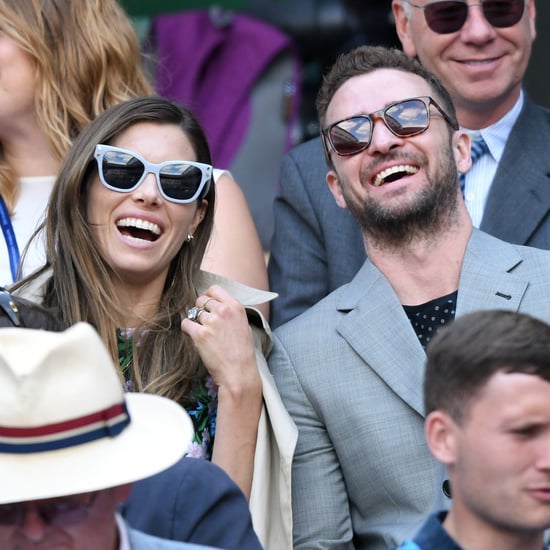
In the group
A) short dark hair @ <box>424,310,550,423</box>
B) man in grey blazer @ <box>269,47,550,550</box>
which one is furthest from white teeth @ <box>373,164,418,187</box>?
short dark hair @ <box>424,310,550,423</box>

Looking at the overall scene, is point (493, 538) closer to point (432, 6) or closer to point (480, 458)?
point (480, 458)

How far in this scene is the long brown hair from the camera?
3.62 m

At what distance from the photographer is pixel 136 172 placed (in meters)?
3.68

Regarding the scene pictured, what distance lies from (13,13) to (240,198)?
2.89 ft

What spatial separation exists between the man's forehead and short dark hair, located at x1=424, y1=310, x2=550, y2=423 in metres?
1.41

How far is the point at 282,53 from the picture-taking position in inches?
219

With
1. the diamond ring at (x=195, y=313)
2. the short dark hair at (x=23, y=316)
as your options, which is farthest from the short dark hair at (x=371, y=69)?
the short dark hair at (x=23, y=316)

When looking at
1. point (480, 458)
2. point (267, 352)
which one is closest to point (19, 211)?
point (267, 352)

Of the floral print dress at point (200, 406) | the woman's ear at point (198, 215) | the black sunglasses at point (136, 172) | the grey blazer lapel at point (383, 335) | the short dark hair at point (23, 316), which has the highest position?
the black sunglasses at point (136, 172)

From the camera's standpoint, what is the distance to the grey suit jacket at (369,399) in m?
3.49

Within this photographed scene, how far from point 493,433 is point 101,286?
154cm

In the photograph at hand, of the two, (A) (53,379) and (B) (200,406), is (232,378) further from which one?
(A) (53,379)

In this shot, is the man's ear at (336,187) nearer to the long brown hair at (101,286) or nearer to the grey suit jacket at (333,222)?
the grey suit jacket at (333,222)

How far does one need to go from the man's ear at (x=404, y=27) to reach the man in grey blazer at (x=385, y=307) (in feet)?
2.09
